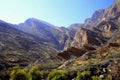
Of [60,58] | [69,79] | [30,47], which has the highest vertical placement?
[30,47]

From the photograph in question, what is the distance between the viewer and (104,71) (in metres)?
57.5

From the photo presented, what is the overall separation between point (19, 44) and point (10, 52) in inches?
1195

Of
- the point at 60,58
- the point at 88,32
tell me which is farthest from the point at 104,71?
the point at 88,32

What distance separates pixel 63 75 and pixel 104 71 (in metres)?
9.59

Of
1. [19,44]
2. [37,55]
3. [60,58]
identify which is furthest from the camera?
[19,44]

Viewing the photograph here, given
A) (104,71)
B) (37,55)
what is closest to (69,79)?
(104,71)

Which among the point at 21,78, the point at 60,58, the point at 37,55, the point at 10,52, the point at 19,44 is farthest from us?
the point at 19,44

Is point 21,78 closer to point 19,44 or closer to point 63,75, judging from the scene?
point 63,75

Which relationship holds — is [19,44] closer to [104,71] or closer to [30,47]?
[30,47]

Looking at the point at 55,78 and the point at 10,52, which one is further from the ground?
the point at 10,52

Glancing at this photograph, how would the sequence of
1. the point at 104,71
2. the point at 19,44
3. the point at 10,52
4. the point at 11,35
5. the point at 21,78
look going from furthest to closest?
the point at 11,35
the point at 19,44
the point at 10,52
the point at 21,78
the point at 104,71

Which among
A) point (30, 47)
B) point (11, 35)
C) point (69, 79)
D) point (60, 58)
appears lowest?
point (69, 79)

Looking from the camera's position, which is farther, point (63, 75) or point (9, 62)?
point (9, 62)

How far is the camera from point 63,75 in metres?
58.3
